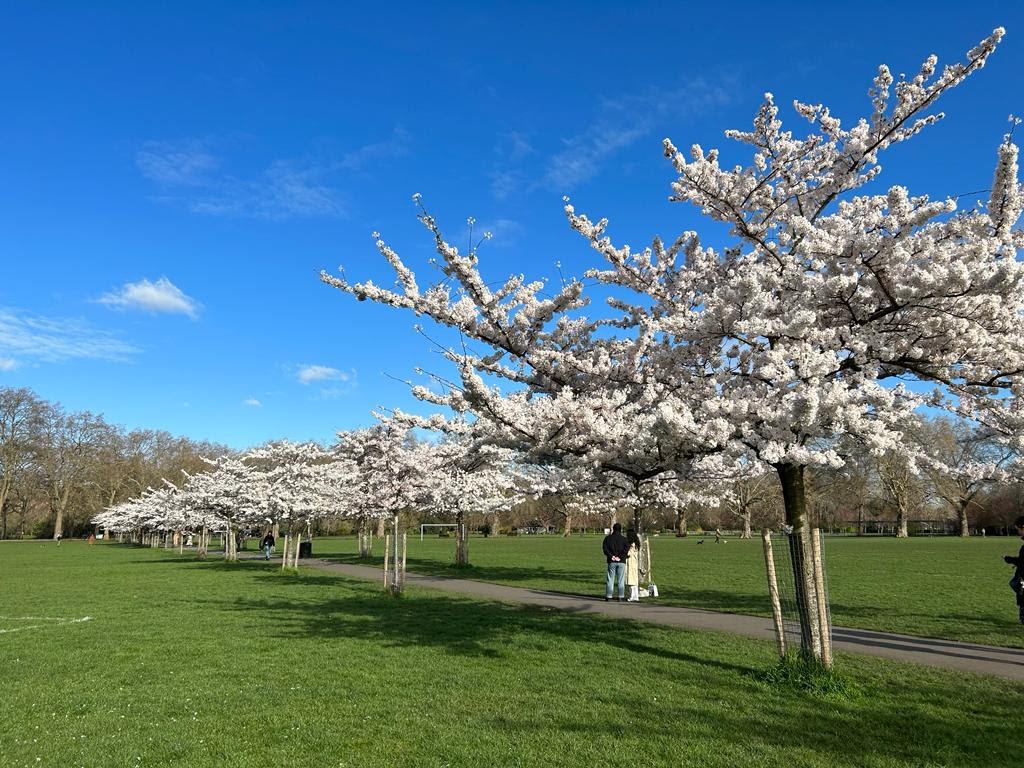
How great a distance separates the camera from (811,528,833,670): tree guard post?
25.5 feet

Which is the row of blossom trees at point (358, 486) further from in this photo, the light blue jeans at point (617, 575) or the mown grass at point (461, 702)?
the mown grass at point (461, 702)

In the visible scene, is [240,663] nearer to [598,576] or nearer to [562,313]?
[562,313]

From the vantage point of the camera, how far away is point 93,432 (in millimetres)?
76000

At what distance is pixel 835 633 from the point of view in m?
11.4

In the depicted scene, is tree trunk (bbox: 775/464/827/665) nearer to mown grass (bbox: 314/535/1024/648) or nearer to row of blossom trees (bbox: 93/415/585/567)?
mown grass (bbox: 314/535/1024/648)

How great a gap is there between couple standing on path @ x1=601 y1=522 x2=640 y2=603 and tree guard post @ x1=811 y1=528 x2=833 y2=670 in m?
7.74

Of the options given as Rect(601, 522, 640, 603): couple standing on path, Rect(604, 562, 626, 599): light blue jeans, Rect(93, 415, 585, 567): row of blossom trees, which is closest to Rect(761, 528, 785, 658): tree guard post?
Result: Rect(93, 415, 585, 567): row of blossom trees

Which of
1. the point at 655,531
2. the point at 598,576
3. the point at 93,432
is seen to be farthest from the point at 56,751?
the point at 655,531

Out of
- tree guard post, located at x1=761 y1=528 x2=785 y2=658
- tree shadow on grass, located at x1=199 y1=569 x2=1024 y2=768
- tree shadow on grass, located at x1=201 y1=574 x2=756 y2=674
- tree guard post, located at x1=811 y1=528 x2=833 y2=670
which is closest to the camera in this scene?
tree shadow on grass, located at x1=199 y1=569 x2=1024 y2=768

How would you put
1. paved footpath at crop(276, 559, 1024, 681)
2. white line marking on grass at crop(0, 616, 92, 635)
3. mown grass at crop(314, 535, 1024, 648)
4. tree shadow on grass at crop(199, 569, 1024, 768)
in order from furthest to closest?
white line marking on grass at crop(0, 616, 92, 635) → mown grass at crop(314, 535, 1024, 648) → paved footpath at crop(276, 559, 1024, 681) → tree shadow on grass at crop(199, 569, 1024, 768)

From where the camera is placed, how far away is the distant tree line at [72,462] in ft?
232

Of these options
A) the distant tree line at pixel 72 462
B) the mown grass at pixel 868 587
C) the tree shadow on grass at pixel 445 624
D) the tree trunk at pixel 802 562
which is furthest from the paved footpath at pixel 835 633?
the distant tree line at pixel 72 462

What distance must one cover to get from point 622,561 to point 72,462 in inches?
3121

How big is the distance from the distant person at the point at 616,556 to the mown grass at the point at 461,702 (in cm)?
328
